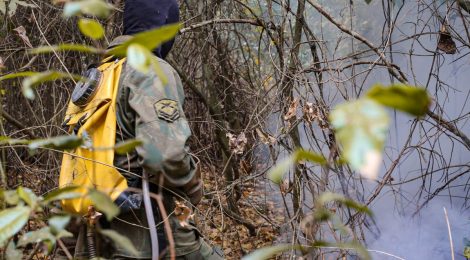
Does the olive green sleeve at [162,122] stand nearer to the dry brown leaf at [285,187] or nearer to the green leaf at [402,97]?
the dry brown leaf at [285,187]

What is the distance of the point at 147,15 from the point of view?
2.65 meters

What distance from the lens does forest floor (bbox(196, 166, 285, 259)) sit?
4.77 meters

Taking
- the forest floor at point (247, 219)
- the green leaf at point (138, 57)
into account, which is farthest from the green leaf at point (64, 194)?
the forest floor at point (247, 219)

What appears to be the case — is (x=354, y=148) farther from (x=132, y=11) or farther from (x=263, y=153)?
(x=263, y=153)

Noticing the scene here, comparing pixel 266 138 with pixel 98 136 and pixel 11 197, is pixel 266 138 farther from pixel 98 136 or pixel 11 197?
pixel 11 197

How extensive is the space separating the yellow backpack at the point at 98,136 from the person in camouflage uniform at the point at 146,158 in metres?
0.04

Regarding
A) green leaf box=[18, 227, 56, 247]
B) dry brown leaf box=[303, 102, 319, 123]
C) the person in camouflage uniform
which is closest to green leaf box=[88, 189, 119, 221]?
green leaf box=[18, 227, 56, 247]

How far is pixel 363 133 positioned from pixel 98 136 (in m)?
Result: 1.95

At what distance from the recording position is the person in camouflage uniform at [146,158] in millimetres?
2273

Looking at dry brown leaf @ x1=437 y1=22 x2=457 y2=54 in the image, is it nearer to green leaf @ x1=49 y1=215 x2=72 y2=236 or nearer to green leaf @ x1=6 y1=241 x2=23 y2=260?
green leaf @ x1=6 y1=241 x2=23 y2=260

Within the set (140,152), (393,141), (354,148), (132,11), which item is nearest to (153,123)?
(140,152)

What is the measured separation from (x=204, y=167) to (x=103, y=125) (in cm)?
303

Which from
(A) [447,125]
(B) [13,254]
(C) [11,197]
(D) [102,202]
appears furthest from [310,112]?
(D) [102,202]

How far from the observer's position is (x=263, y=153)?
4.74 m
